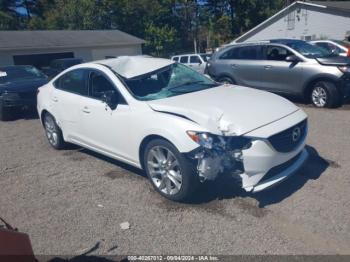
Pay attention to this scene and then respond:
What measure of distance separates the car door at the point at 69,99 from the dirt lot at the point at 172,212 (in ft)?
2.11

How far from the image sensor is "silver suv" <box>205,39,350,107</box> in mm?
8703

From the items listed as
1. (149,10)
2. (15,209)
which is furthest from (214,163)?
(149,10)

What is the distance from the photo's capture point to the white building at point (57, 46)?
78.6ft

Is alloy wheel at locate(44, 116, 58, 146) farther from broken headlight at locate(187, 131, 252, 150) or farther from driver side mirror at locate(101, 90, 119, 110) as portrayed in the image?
broken headlight at locate(187, 131, 252, 150)

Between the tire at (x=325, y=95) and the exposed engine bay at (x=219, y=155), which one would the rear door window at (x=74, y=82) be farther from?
the tire at (x=325, y=95)

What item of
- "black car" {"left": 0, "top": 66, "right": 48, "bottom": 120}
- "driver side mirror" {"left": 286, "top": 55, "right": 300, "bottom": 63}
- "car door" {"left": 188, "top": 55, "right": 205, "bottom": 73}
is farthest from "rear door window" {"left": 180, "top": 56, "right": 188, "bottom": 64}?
"driver side mirror" {"left": 286, "top": 55, "right": 300, "bottom": 63}

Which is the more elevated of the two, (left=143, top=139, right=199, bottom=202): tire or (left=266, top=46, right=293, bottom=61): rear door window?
(left=266, top=46, right=293, bottom=61): rear door window

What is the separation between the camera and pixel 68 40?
27.5m

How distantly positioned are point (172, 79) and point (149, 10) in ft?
124

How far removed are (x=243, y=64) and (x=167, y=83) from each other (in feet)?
18.5

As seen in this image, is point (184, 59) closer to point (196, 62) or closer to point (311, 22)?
point (196, 62)

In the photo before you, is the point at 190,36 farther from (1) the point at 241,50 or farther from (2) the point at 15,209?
(2) the point at 15,209

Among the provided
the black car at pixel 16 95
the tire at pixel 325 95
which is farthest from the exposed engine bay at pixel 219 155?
the black car at pixel 16 95

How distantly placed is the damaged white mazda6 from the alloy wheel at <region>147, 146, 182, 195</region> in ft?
0.04
